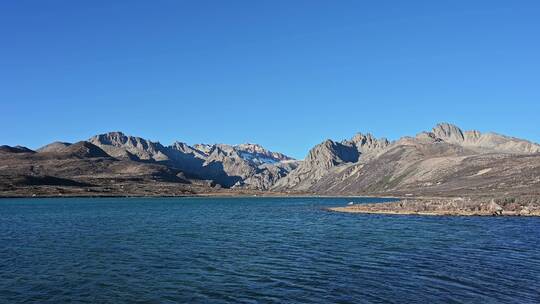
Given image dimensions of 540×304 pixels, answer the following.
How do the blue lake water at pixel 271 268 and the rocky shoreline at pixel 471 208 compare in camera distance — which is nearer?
the blue lake water at pixel 271 268

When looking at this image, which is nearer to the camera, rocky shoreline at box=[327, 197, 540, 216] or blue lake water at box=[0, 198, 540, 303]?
blue lake water at box=[0, 198, 540, 303]

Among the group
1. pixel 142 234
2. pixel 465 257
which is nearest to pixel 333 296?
pixel 465 257

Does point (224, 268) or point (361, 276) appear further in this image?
point (224, 268)

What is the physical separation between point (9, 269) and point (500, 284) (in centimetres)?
4453

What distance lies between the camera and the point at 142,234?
8350cm

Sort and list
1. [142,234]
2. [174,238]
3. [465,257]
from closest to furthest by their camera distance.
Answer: [465,257], [174,238], [142,234]

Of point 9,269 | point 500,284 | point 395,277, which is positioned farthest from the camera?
point 9,269

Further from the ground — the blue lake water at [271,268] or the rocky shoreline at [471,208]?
the rocky shoreline at [471,208]

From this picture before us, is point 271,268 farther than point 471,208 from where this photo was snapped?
No

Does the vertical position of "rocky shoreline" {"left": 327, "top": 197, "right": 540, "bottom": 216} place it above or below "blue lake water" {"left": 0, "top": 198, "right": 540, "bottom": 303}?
above

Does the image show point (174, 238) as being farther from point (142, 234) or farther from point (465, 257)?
point (465, 257)

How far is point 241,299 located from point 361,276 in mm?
13304

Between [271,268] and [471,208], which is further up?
[471,208]

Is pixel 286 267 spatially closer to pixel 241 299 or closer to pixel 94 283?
pixel 241 299
